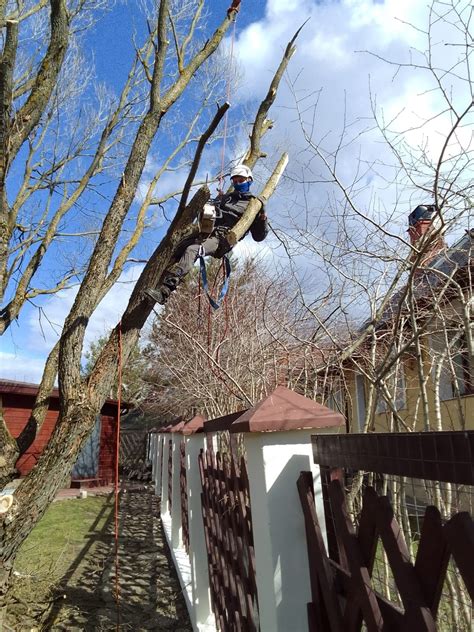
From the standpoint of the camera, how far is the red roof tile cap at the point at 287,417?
192cm

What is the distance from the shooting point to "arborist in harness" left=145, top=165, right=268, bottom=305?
375 cm

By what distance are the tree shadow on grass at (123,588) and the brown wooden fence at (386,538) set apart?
259 centimetres

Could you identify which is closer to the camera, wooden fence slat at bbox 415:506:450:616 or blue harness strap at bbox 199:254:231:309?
wooden fence slat at bbox 415:506:450:616

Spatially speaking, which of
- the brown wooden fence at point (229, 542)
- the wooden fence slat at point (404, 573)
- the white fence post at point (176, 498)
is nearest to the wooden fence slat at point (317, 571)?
the wooden fence slat at point (404, 573)

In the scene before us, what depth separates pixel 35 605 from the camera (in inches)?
181

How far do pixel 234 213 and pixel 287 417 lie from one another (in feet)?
9.42

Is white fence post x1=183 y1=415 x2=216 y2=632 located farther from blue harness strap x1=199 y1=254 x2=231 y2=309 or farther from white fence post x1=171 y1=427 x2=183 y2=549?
white fence post x1=171 y1=427 x2=183 y2=549

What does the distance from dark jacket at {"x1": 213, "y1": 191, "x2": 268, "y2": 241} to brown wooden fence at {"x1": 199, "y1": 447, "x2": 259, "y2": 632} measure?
1909 mm

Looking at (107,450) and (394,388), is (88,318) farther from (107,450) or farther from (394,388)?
(107,450)

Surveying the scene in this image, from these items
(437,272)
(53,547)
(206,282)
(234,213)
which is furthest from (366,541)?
(53,547)

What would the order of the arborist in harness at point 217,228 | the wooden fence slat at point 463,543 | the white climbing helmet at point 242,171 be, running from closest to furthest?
the wooden fence slat at point 463,543 → the arborist in harness at point 217,228 → the white climbing helmet at point 242,171

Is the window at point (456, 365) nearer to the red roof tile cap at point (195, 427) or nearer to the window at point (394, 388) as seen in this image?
the window at point (394, 388)

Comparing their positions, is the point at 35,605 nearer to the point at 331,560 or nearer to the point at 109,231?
the point at 109,231

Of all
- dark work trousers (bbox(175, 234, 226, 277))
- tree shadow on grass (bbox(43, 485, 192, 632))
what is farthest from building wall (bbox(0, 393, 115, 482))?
dark work trousers (bbox(175, 234, 226, 277))
